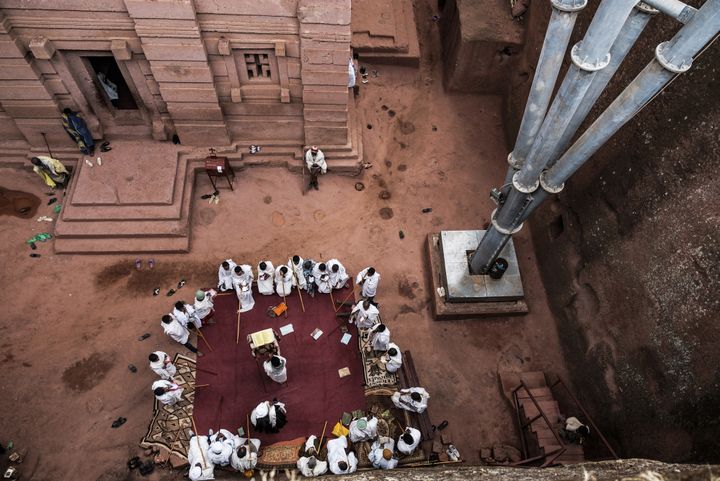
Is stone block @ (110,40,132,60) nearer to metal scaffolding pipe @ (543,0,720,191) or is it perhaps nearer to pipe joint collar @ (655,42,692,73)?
metal scaffolding pipe @ (543,0,720,191)

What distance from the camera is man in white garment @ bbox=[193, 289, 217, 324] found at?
10617 millimetres

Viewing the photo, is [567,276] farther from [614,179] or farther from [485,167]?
[485,167]

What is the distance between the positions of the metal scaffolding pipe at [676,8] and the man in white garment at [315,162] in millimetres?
8704

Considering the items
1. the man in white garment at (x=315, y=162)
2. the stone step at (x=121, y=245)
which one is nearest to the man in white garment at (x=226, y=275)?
the stone step at (x=121, y=245)

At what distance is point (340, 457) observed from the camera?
9.46m

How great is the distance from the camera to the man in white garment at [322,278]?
37.1ft

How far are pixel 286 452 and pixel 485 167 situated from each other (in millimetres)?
9760

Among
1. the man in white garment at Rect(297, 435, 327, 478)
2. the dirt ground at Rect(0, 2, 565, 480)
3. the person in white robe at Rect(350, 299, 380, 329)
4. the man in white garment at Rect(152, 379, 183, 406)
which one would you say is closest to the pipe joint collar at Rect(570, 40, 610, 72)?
the person in white robe at Rect(350, 299, 380, 329)

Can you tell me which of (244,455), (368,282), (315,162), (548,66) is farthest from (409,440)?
(315,162)

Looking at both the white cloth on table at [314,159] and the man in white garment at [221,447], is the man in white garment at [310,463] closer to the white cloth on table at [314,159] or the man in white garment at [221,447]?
the man in white garment at [221,447]

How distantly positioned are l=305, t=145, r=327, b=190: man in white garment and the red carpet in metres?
3.62

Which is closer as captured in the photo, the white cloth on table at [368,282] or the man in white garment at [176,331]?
the man in white garment at [176,331]

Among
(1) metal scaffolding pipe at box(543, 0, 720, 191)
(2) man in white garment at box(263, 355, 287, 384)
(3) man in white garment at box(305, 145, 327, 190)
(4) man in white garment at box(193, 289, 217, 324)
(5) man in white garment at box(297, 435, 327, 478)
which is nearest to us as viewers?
(1) metal scaffolding pipe at box(543, 0, 720, 191)

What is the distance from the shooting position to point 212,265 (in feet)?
40.5
